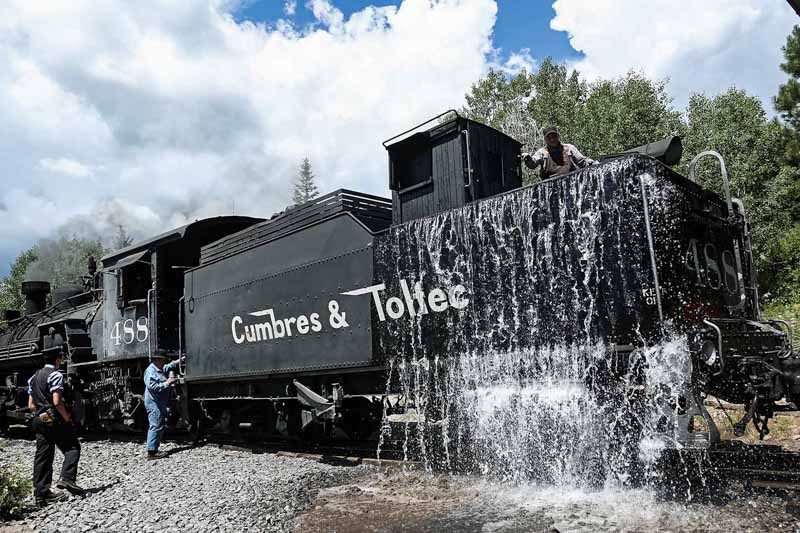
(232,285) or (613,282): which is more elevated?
(232,285)

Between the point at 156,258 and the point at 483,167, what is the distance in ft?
19.6

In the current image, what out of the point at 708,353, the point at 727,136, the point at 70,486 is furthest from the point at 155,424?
the point at 727,136

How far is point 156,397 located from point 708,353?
7.51 m

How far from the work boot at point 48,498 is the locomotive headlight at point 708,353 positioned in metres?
6.38

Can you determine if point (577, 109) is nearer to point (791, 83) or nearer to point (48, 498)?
point (791, 83)

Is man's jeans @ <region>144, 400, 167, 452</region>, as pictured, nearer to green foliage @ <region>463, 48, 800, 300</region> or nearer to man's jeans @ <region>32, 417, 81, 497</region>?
man's jeans @ <region>32, 417, 81, 497</region>

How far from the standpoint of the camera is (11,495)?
586 centimetres

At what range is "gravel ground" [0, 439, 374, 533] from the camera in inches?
197

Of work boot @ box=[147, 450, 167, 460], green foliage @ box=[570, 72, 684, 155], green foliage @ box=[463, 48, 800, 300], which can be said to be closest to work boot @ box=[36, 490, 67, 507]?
work boot @ box=[147, 450, 167, 460]

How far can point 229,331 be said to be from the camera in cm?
838

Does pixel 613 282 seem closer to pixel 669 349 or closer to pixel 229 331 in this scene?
pixel 669 349

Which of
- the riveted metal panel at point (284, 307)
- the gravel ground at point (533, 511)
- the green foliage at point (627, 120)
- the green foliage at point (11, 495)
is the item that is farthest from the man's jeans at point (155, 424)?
the green foliage at point (627, 120)

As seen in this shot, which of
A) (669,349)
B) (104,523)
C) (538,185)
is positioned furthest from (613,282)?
(104,523)

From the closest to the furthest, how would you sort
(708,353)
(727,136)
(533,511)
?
1. (533,511)
2. (708,353)
3. (727,136)
